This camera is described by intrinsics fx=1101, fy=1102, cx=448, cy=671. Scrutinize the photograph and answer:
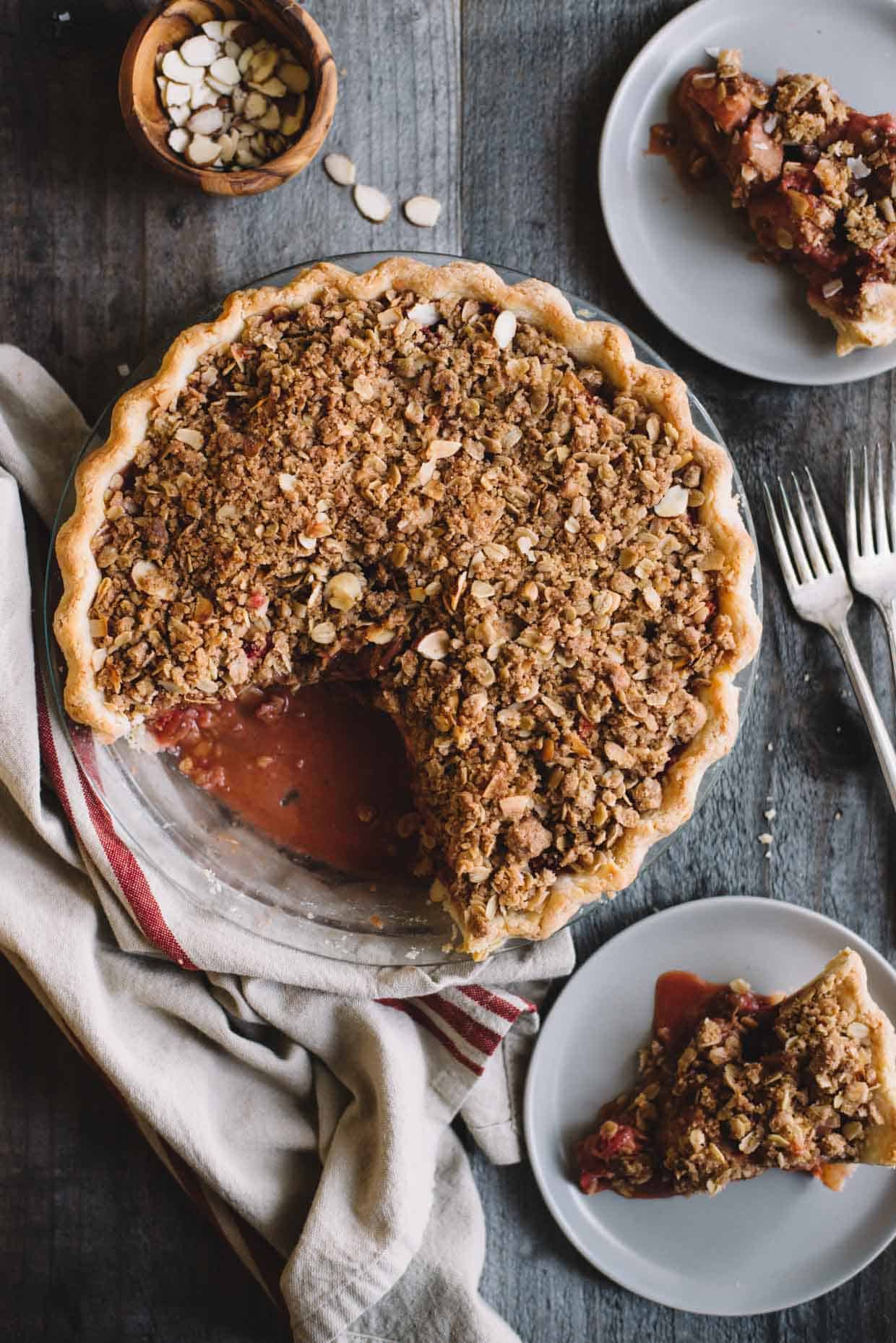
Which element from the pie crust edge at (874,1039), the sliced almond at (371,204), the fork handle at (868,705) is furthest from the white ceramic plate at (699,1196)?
the sliced almond at (371,204)

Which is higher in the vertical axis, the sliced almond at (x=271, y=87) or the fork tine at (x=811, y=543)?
the sliced almond at (x=271, y=87)

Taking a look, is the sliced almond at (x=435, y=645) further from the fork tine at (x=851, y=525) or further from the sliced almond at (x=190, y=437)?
the fork tine at (x=851, y=525)

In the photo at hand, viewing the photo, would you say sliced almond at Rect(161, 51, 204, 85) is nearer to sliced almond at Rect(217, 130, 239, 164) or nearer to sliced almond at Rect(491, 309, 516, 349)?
sliced almond at Rect(217, 130, 239, 164)

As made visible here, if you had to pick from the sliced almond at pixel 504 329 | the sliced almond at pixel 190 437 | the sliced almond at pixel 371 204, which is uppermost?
the sliced almond at pixel 371 204

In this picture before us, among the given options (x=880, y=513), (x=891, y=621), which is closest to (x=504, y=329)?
(x=880, y=513)

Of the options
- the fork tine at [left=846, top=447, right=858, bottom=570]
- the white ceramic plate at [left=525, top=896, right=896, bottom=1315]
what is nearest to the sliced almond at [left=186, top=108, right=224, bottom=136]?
the fork tine at [left=846, top=447, right=858, bottom=570]

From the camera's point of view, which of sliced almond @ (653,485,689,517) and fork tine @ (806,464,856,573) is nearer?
sliced almond @ (653,485,689,517)

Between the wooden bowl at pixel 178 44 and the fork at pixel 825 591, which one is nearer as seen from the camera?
the wooden bowl at pixel 178 44
